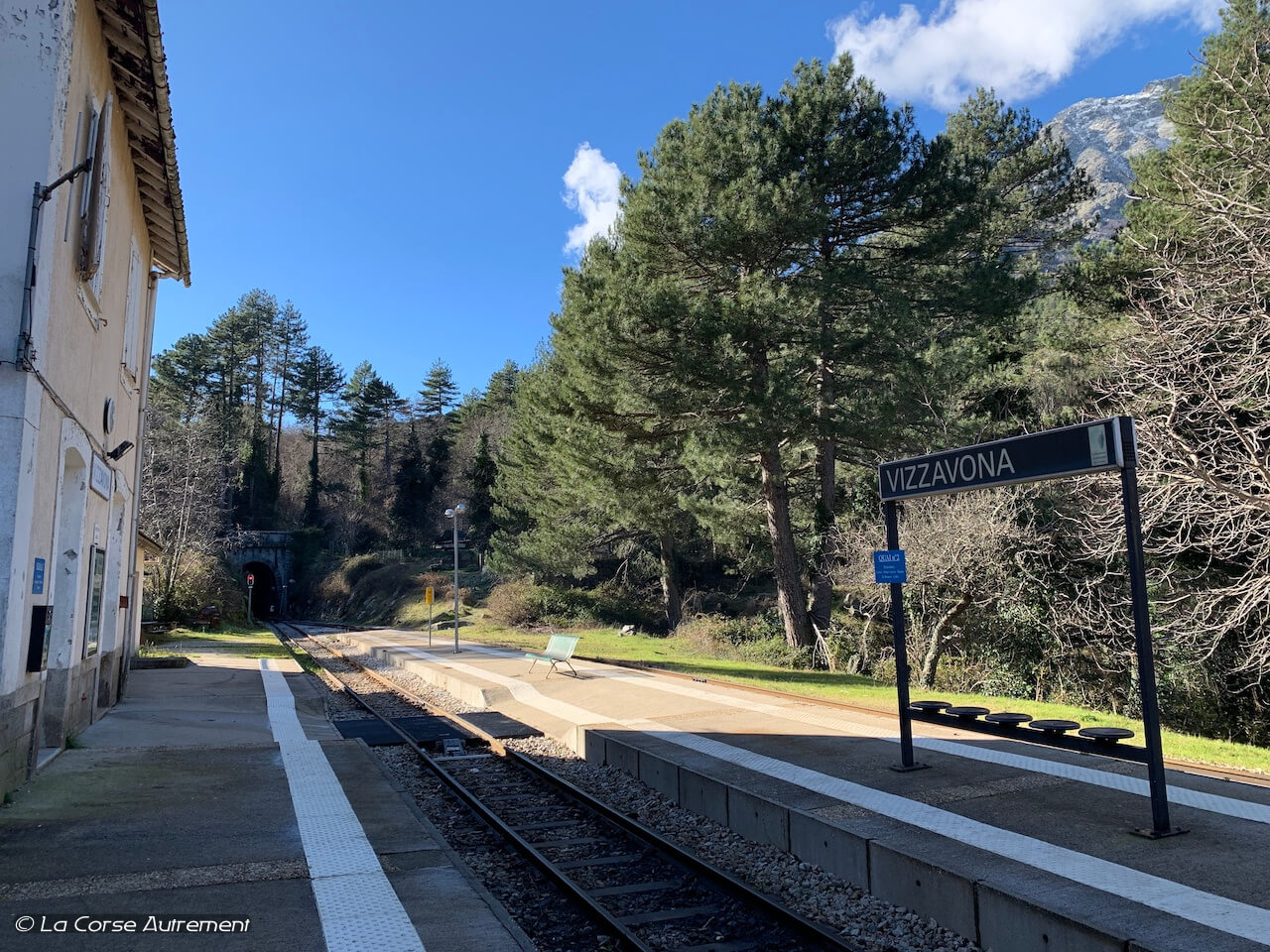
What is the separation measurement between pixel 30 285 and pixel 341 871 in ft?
17.8

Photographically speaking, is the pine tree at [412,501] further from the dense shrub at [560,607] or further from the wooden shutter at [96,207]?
the wooden shutter at [96,207]

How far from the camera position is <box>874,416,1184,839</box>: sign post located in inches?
228

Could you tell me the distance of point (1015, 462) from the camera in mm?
6871

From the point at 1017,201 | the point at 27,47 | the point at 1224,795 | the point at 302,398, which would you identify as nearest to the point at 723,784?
the point at 1224,795

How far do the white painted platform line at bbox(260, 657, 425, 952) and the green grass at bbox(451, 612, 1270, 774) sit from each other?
26.1 ft

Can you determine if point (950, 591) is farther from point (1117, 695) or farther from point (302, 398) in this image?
point (302, 398)

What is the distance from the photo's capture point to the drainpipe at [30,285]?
6879 millimetres

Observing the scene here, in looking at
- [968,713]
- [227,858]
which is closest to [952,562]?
[968,713]

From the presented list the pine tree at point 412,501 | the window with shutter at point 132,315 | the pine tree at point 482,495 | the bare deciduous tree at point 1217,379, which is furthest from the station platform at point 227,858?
the pine tree at point 412,501

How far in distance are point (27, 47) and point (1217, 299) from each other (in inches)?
640

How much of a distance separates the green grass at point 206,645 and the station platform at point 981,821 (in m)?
16.9

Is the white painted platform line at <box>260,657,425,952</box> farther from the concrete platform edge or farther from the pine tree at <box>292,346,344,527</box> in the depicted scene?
the pine tree at <box>292,346,344,527</box>

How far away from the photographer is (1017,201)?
28.6 m

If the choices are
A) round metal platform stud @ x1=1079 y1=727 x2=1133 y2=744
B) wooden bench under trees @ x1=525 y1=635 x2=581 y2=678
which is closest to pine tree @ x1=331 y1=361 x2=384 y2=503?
wooden bench under trees @ x1=525 y1=635 x2=581 y2=678
